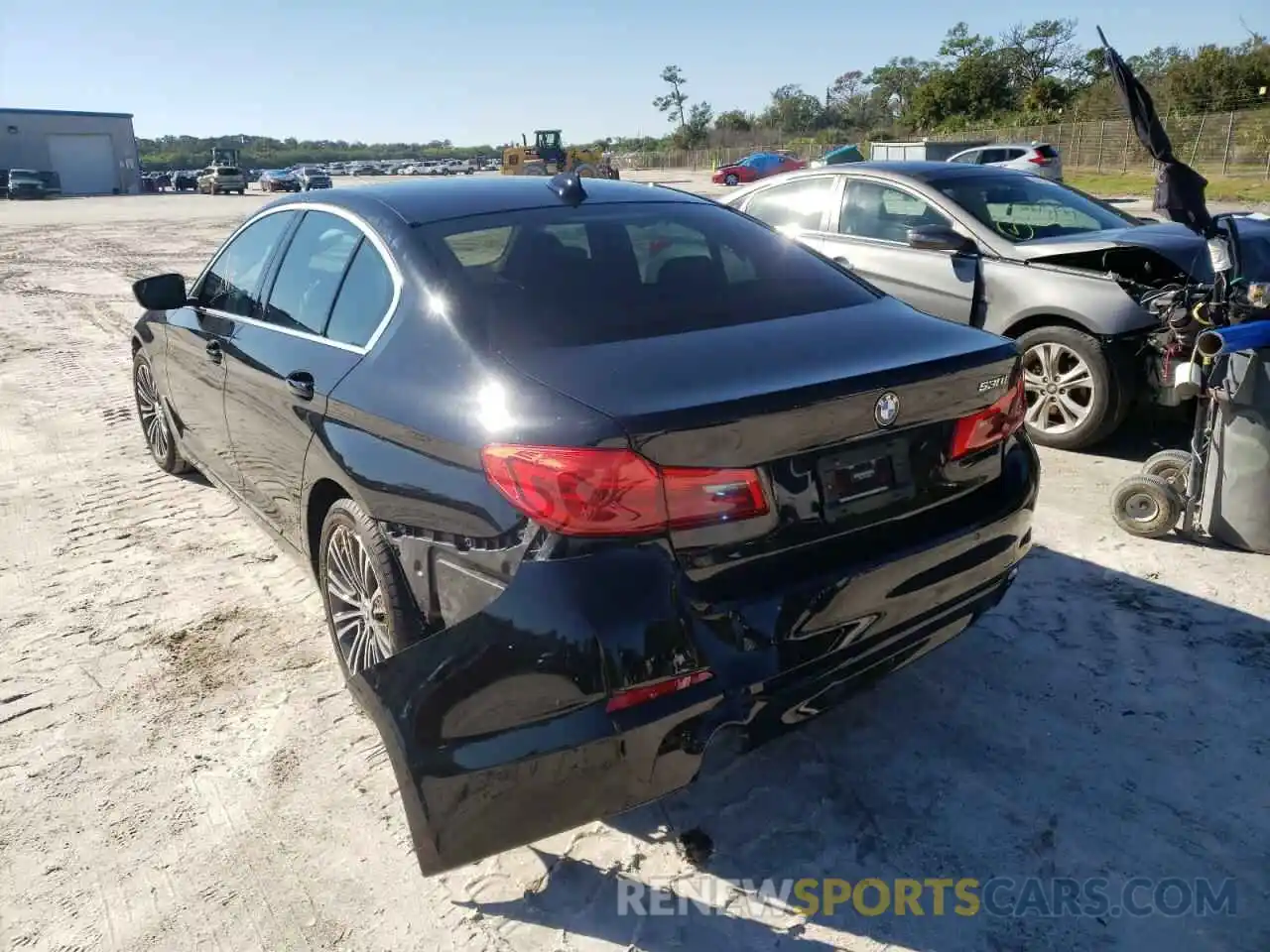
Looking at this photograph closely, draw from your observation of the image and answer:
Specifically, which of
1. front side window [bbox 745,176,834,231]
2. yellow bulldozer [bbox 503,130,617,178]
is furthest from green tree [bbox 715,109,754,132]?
front side window [bbox 745,176,834,231]

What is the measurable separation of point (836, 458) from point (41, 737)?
2726 mm

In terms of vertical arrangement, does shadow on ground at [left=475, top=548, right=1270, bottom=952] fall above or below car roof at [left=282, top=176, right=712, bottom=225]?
below

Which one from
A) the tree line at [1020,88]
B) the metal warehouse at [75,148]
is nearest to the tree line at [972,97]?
the tree line at [1020,88]

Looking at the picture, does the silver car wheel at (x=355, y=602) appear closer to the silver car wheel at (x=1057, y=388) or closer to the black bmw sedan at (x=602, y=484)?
the black bmw sedan at (x=602, y=484)

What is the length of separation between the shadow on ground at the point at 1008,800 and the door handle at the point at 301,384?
1599 mm

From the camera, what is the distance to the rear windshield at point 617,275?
8.61ft

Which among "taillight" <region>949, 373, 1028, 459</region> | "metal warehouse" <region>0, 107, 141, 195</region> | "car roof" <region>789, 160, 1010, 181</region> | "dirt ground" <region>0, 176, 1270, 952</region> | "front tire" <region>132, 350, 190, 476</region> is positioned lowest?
"dirt ground" <region>0, 176, 1270, 952</region>

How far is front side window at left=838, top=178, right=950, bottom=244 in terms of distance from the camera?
20.8 feet

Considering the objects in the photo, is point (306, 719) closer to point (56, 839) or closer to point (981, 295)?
point (56, 839)

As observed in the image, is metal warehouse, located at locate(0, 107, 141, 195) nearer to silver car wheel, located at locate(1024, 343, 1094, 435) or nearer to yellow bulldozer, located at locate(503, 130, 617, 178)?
yellow bulldozer, located at locate(503, 130, 617, 178)

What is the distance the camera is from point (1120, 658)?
336 centimetres

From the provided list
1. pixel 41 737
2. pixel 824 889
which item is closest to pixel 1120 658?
pixel 824 889

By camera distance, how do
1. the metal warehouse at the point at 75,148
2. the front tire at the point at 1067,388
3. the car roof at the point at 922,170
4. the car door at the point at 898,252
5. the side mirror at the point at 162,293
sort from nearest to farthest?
1. the side mirror at the point at 162,293
2. the front tire at the point at 1067,388
3. the car door at the point at 898,252
4. the car roof at the point at 922,170
5. the metal warehouse at the point at 75,148

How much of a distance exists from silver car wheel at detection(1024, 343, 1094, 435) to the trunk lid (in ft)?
9.85
